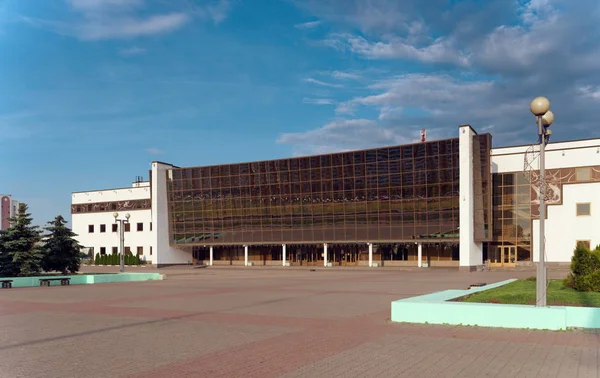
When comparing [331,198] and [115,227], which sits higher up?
[331,198]

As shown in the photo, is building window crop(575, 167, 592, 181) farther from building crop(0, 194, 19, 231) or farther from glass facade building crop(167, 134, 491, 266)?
building crop(0, 194, 19, 231)

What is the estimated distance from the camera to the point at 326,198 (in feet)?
189

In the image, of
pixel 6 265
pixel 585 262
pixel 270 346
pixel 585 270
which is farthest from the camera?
pixel 6 265

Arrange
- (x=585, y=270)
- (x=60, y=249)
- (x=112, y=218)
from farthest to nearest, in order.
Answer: (x=112, y=218) < (x=60, y=249) < (x=585, y=270)

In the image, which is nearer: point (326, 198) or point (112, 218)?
Answer: point (326, 198)

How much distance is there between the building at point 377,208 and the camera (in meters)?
49.6

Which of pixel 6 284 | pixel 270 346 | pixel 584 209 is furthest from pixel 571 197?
pixel 270 346

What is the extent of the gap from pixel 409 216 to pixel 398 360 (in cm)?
4496

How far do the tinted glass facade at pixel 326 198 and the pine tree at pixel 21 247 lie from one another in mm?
31739

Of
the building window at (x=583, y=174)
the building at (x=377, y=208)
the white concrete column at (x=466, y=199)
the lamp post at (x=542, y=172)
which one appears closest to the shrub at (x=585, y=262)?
the lamp post at (x=542, y=172)

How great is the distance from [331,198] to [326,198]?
2.08 ft

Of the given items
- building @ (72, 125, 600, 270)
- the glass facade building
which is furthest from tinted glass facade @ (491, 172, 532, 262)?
the glass facade building

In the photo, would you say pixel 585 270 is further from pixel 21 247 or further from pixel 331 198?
pixel 331 198

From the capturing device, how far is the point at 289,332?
471 inches
